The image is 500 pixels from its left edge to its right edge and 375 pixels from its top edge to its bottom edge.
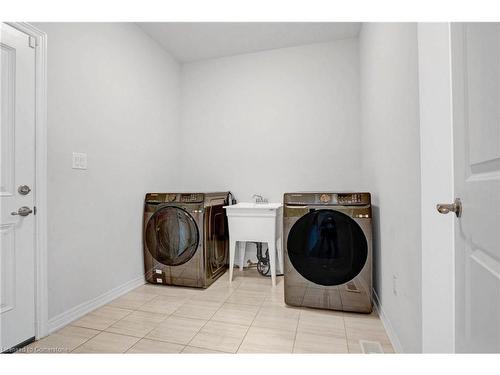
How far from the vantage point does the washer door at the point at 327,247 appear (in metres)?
1.84

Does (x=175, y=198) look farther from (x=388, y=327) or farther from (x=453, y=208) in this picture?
(x=453, y=208)

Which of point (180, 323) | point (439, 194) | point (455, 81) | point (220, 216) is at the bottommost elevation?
point (180, 323)

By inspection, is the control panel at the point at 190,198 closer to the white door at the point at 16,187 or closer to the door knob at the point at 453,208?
the white door at the point at 16,187

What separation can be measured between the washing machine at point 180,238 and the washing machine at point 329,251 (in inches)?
31.5

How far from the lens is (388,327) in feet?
5.17

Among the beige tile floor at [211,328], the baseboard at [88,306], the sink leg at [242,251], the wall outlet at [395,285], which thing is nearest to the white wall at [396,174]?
the wall outlet at [395,285]

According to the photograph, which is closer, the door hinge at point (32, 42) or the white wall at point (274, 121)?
the door hinge at point (32, 42)

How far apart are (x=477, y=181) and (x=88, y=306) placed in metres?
2.37

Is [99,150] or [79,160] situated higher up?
[99,150]

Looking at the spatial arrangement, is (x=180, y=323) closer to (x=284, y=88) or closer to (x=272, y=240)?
(x=272, y=240)

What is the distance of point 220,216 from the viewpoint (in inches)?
106

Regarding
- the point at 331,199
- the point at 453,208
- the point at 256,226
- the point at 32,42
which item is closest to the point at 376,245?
the point at 331,199
